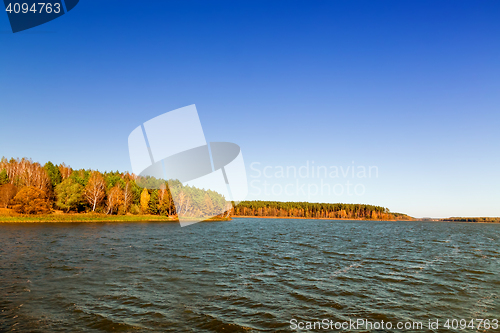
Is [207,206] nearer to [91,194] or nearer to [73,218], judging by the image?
[91,194]

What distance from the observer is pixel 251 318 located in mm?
13930

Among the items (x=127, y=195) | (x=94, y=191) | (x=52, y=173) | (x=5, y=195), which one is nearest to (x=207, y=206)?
(x=127, y=195)

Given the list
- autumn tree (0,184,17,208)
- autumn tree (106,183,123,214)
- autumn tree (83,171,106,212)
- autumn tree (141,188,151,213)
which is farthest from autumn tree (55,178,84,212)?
autumn tree (141,188,151,213)

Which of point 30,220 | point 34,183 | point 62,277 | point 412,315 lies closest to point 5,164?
point 34,183

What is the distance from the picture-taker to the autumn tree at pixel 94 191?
10869 centimetres

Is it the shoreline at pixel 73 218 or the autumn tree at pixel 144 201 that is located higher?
the autumn tree at pixel 144 201

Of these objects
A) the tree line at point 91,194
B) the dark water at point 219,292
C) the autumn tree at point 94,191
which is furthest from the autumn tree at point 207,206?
the dark water at point 219,292

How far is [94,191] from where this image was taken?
10838 cm

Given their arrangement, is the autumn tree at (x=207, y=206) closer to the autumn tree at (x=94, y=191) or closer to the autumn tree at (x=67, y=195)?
the autumn tree at (x=94, y=191)

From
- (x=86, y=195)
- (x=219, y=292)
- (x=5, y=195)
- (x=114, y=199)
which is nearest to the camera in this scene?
(x=219, y=292)

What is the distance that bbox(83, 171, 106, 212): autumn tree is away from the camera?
108688mm

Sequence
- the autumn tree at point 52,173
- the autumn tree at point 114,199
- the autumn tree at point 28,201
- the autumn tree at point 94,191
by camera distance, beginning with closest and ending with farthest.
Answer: the autumn tree at point 28,201
the autumn tree at point 94,191
the autumn tree at point 114,199
the autumn tree at point 52,173

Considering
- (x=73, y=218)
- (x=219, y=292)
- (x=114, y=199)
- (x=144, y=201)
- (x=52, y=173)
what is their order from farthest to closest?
1. (x=52, y=173)
2. (x=144, y=201)
3. (x=114, y=199)
4. (x=73, y=218)
5. (x=219, y=292)

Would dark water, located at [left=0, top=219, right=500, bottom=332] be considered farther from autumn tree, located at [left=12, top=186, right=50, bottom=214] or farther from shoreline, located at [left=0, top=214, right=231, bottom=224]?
autumn tree, located at [left=12, top=186, right=50, bottom=214]
